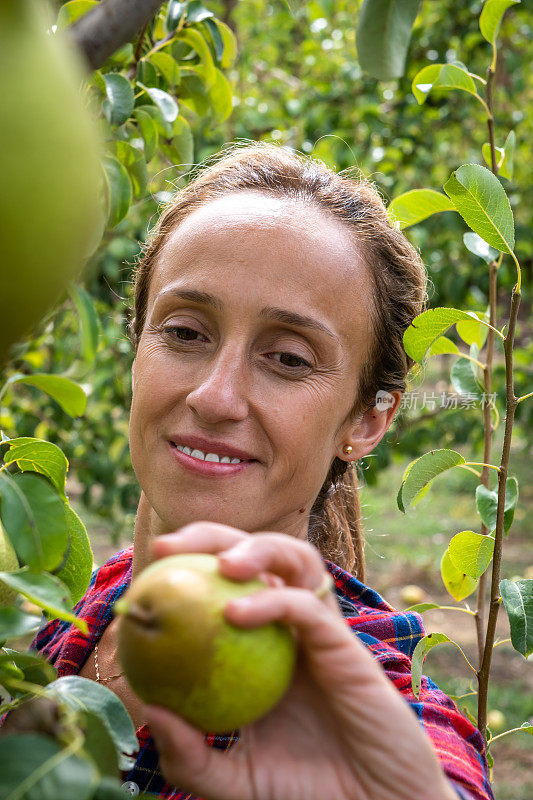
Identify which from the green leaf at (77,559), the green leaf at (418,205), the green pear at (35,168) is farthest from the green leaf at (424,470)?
the green pear at (35,168)

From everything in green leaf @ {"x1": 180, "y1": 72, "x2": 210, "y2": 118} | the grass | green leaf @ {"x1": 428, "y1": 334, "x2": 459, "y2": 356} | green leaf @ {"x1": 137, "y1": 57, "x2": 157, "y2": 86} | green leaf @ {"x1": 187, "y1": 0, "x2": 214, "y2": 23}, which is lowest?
the grass

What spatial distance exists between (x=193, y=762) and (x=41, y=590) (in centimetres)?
17

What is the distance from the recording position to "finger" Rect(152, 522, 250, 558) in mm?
583

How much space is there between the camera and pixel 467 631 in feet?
14.2

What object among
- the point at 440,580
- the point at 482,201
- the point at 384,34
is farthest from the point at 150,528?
the point at 440,580

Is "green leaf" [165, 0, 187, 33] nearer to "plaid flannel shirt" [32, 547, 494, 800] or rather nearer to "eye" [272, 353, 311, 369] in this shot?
"eye" [272, 353, 311, 369]

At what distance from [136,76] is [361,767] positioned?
3.80 feet

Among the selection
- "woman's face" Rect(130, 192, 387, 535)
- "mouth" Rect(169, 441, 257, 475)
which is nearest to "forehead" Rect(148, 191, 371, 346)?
"woman's face" Rect(130, 192, 387, 535)

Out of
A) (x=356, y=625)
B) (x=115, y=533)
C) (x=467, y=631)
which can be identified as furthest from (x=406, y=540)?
(x=356, y=625)

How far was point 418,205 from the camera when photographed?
1321mm

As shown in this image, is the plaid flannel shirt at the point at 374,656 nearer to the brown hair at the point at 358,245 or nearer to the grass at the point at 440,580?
the brown hair at the point at 358,245

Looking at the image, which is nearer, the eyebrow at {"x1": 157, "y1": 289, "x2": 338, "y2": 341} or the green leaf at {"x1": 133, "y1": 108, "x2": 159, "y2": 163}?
the eyebrow at {"x1": 157, "y1": 289, "x2": 338, "y2": 341}

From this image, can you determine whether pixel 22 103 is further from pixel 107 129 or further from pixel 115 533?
pixel 115 533

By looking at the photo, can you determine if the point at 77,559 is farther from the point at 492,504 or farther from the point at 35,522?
the point at 492,504
